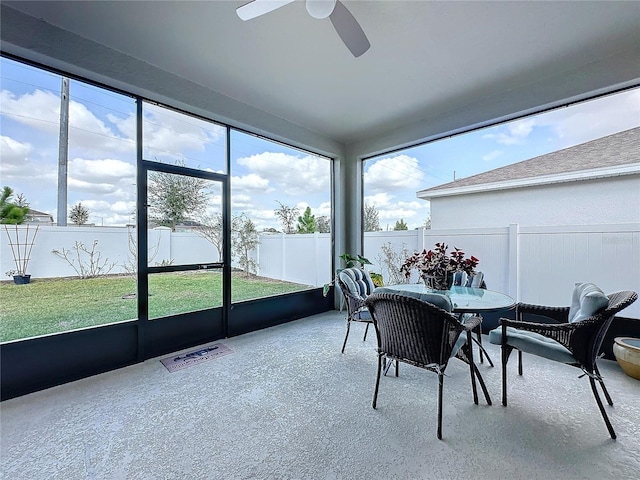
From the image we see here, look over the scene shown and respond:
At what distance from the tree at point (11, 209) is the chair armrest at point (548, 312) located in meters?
4.17

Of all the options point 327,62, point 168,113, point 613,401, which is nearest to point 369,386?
point 613,401

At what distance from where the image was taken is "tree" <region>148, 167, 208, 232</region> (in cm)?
309

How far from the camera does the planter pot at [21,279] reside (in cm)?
239

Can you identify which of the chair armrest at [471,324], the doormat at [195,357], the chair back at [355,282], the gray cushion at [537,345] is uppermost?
the chair back at [355,282]

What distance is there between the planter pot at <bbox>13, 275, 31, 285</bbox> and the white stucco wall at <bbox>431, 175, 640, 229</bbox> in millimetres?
4521

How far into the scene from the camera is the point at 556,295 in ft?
10.9

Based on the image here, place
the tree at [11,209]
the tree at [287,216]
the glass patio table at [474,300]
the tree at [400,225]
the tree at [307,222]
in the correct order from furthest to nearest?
the tree at [307,222], the tree at [400,225], the tree at [287,216], the tree at [11,209], the glass patio table at [474,300]

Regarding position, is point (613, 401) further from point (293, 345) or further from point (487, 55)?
→ point (487, 55)

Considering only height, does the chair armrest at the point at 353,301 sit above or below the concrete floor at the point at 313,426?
above

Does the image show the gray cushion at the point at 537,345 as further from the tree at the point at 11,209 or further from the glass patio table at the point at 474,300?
the tree at the point at 11,209

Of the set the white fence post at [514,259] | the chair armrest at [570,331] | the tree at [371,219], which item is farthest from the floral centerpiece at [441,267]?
the tree at [371,219]

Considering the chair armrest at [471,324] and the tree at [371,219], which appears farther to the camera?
the tree at [371,219]

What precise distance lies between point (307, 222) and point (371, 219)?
1.10 metres

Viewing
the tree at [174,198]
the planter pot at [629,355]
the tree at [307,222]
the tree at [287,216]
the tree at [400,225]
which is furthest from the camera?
the tree at [307,222]
